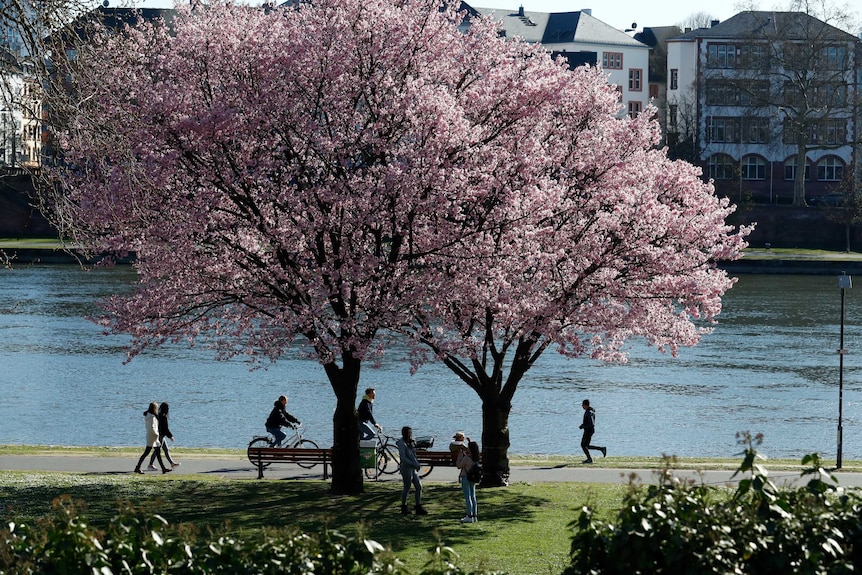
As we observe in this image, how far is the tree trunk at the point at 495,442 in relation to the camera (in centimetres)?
2461

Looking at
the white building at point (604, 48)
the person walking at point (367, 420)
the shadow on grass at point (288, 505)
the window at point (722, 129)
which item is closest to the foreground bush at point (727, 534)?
the shadow on grass at point (288, 505)

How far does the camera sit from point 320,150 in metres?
21.6

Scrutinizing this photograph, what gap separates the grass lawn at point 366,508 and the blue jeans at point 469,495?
248mm

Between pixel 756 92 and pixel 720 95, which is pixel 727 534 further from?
pixel 720 95

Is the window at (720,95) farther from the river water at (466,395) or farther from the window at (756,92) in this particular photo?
the river water at (466,395)

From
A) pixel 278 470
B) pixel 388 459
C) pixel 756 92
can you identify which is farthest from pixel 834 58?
pixel 278 470

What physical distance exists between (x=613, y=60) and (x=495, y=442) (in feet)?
424

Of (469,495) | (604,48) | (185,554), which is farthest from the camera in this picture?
(604,48)

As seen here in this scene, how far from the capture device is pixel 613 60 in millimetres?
149000

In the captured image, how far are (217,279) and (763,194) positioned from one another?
109 metres

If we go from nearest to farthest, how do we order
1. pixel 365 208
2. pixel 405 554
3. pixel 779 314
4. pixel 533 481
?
pixel 405 554 < pixel 365 208 < pixel 533 481 < pixel 779 314

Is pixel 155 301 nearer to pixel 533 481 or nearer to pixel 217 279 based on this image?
pixel 217 279

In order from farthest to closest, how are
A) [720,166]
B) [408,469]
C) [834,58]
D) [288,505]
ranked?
[834,58] → [720,166] → [288,505] → [408,469]

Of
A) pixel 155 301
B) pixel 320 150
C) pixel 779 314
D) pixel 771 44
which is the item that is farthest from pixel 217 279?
pixel 771 44
